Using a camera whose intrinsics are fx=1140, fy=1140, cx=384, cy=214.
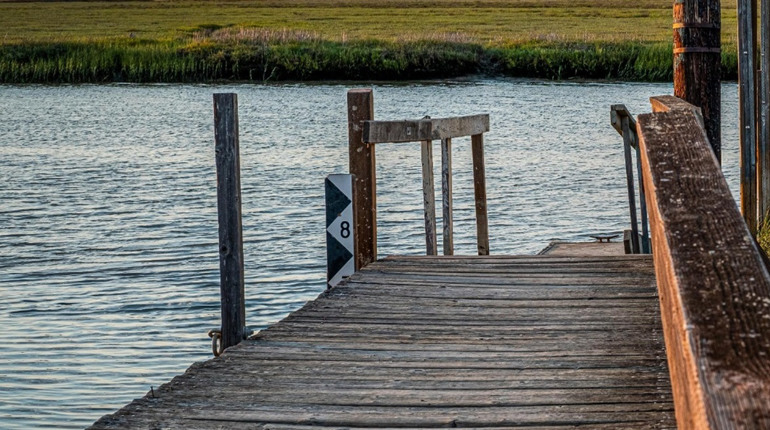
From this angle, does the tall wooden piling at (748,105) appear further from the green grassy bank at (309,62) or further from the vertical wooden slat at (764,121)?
the green grassy bank at (309,62)

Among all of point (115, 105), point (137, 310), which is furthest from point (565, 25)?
point (137, 310)

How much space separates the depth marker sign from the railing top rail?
16.8 inches

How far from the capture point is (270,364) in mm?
5039

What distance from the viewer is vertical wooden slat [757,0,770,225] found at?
25.9ft

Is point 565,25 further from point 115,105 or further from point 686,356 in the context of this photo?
point 686,356

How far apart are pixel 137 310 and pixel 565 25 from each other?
6453cm

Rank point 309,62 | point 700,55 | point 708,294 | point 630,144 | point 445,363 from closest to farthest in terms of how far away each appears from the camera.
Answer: point 708,294 → point 445,363 → point 700,55 → point 630,144 → point 309,62

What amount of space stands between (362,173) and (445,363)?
9.40 feet

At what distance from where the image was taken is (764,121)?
26.1 ft

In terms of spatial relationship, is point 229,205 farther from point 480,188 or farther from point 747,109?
point 747,109

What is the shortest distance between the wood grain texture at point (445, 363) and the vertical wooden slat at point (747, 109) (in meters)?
1.31

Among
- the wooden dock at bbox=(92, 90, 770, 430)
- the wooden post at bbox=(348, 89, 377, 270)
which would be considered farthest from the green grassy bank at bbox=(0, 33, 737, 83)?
the wooden dock at bbox=(92, 90, 770, 430)

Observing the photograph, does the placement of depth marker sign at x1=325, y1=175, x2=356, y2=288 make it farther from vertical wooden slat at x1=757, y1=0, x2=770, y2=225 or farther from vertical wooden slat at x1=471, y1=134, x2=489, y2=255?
vertical wooden slat at x1=757, y1=0, x2=770, y2=225

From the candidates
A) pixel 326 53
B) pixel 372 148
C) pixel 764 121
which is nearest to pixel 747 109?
pixel 764 121
